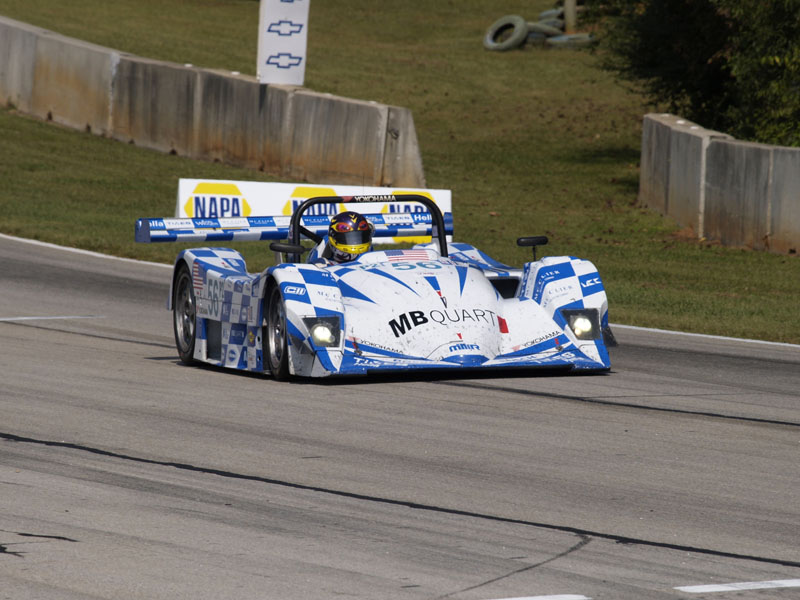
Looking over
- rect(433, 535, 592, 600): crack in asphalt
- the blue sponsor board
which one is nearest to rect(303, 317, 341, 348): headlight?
the blue sponsor board

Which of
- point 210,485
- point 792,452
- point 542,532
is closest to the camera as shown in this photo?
point 542,532

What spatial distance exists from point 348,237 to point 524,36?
122ft

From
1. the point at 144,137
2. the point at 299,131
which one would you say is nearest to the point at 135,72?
the point at 144,137

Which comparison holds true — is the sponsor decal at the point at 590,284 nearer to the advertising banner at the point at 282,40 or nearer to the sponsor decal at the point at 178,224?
the sponsor decal at the point at 178,224

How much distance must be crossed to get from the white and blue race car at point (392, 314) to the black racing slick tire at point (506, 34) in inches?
1393

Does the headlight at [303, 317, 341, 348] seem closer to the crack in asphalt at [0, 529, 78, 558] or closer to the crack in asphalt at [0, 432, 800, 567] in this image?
the crack in asphalt at [0, 432, 800, 567]

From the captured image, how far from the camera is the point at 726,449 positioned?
26.1ft

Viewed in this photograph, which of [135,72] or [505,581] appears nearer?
[505,581]

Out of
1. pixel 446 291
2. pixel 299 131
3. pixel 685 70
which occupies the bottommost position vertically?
pixel 446 291

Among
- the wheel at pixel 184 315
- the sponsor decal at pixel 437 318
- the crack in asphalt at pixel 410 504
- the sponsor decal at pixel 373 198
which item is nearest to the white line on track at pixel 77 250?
the wheel at pixel 184 315

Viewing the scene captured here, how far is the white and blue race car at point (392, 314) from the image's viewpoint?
9.92 metres

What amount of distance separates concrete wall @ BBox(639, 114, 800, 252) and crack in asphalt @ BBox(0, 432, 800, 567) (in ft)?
43.0

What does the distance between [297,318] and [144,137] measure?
1927cm

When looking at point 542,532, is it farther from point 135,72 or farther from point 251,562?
point 135,72
